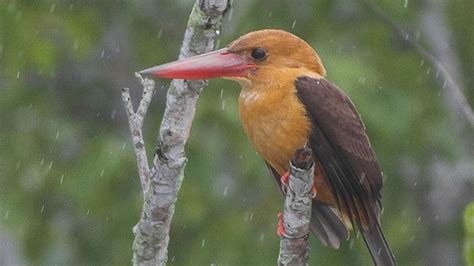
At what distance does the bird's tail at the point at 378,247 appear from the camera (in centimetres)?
564

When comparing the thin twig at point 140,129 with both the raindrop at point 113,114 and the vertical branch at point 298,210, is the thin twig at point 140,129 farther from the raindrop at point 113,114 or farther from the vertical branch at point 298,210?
the raindrop at point 113,114

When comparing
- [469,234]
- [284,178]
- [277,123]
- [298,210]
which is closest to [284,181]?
[284,178]

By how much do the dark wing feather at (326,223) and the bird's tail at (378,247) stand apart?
0.78 ft

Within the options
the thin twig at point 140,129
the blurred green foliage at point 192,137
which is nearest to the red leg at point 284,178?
the thin twig at point 140,129

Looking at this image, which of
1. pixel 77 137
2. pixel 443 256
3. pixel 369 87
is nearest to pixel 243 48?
pixel 369 87

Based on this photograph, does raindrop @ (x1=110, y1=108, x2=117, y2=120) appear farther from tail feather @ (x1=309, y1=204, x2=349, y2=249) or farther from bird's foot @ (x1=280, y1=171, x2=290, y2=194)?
bird's foot @ (x1=280, y1=171, x2=290, y2=194)

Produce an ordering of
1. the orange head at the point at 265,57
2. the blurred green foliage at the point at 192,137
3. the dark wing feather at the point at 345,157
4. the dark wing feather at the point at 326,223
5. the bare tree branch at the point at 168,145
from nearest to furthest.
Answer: the bare tree branch at the point at 168,145
the dark wing feather at the point at 345,157
the orange head at the point at 265,57
the dark wing feather at the point at 326,223
the blurred green foliage at the point at 192,137

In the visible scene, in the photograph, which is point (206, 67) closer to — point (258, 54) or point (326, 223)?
point (258, 54)

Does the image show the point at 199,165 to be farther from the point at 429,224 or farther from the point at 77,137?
the point at 429,224

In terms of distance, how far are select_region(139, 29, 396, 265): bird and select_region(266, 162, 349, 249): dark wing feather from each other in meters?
0.05

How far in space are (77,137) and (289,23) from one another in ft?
5.95

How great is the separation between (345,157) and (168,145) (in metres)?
0.81

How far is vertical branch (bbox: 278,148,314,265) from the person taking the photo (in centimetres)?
498

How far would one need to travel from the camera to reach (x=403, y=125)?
8.25 metres
